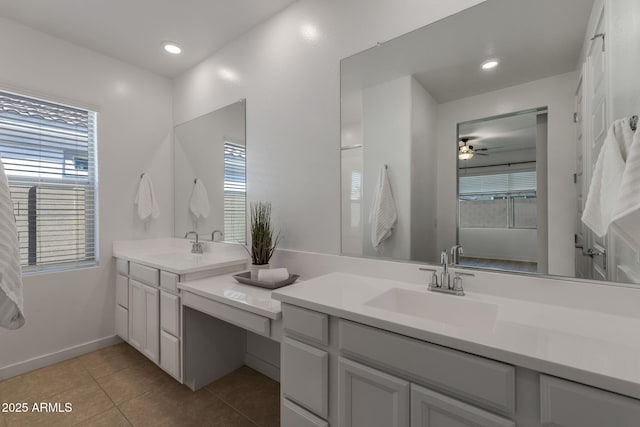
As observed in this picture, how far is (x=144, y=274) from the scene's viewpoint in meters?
2.20

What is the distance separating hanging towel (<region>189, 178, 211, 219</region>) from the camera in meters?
2.68

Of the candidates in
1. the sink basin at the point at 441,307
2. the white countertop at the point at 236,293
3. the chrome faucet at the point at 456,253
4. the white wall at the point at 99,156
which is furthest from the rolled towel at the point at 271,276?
the white wall at the point at 99,156

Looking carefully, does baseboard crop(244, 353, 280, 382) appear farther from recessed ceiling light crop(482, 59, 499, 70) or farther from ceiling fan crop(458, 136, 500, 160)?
recessed ceiling light crop(482, 59, 499, 70)

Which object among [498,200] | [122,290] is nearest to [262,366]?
[122,290]

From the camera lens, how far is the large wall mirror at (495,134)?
104cm

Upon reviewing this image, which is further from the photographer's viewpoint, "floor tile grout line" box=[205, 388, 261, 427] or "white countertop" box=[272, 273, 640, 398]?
"floor tile grout line" box=[205, 388, 261, 427]

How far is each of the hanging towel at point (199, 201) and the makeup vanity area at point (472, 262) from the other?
→ 0.91 m

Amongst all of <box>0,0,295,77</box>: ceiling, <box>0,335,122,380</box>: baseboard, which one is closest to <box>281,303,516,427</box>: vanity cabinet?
<box>0,0,295,77</box>: ceiling

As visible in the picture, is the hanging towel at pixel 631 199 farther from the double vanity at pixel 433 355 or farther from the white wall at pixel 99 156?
the white wall at pixel 99 156

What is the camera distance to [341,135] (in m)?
1.74

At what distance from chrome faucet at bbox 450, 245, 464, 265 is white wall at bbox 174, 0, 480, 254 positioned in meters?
0.66

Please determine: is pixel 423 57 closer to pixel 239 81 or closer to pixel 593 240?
pixel 593 240

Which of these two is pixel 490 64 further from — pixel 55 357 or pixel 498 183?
pixel 55 357

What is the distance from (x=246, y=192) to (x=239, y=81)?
914 mm
